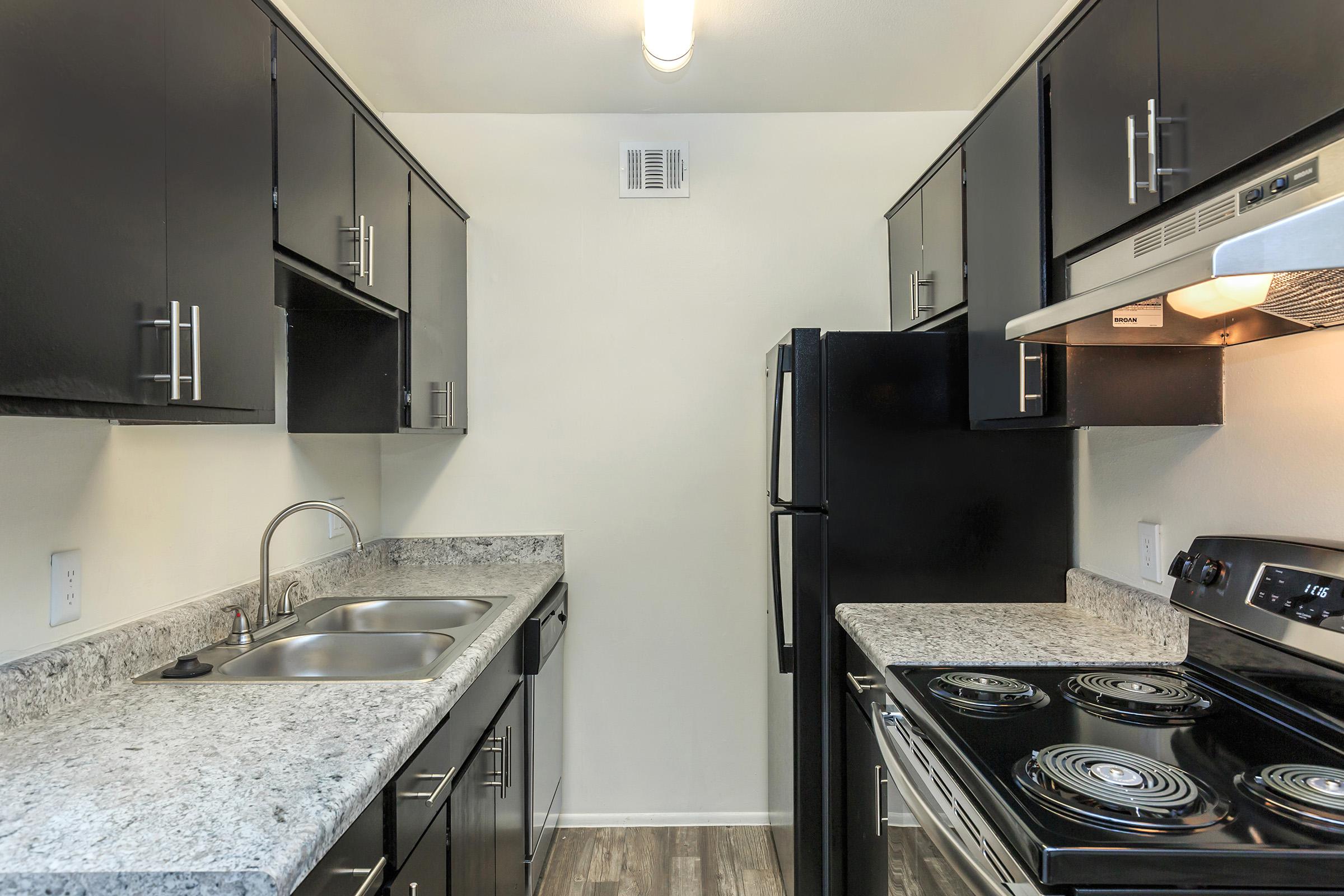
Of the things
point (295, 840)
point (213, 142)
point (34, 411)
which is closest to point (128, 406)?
point (34, 411)

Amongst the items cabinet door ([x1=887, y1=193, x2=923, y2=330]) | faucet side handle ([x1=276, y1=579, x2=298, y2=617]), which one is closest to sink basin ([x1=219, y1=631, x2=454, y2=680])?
faucet side handle ([x1=276, y1=579, x2=298, y2=617])

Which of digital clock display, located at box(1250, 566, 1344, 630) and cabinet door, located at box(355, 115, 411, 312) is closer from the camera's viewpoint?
digital clock display, located at box(1250, 566, 1344, 630)

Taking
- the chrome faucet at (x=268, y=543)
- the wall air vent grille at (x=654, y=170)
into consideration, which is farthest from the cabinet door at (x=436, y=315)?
the wall air vent grille at (x=654, y=170)

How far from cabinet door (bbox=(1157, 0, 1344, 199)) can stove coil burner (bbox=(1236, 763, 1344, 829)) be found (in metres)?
0.85

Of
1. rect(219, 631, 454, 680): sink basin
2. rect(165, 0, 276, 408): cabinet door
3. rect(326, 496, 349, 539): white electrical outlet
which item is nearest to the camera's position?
rect(165, 0, 276, 408): cabinet door

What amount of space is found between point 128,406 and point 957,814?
130cm

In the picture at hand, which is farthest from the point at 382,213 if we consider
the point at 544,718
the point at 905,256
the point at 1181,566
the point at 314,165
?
the point at 1181,566

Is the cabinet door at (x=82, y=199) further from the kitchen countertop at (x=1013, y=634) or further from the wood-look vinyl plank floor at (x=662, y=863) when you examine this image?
the wood-look vinyl plank floor at (x=662, y=863)

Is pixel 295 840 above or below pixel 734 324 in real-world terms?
below

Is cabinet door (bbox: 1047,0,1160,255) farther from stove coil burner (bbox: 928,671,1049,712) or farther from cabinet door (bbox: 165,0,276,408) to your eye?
cabinet door (bbox: 165,0,276,408)

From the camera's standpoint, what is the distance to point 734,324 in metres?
2.84

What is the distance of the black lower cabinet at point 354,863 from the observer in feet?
3.15

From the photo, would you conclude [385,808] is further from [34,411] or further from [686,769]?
[686,769]

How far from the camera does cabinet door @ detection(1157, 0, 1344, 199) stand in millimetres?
961
